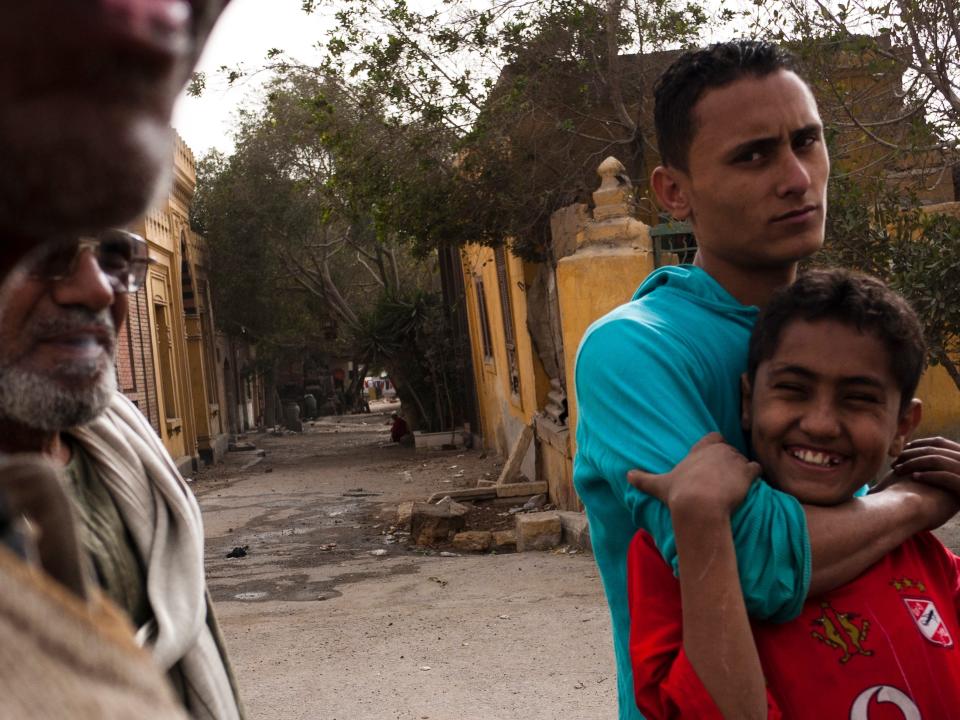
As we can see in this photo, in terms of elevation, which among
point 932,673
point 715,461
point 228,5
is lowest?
point 932,673

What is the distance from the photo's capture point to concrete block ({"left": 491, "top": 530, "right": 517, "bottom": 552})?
33.3 feet

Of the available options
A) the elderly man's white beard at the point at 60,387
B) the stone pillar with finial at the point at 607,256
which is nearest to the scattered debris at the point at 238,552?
the stone pillar with finial at the point at 607,256

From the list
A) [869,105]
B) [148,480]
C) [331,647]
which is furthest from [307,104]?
[148,480]

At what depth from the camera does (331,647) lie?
664 cm

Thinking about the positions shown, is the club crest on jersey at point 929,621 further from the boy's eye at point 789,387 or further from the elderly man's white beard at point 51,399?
the elderly man's white beard at point 51,399

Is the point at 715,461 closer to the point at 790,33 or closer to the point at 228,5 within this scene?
the point at 228,5

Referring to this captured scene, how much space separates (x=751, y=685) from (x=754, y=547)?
0.59ft

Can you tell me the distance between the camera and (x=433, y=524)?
422 inches

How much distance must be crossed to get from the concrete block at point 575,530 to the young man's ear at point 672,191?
689 cm

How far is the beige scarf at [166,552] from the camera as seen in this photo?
6.95ft

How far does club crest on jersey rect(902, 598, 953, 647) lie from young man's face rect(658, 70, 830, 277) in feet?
1.94

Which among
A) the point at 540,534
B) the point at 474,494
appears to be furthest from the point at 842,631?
the point at 474,494

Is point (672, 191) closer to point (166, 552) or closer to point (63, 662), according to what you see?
point (166, 552)

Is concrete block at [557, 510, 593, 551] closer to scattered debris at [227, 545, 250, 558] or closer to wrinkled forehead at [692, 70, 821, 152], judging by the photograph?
scattered debris at [227, 545, 250, 558]
